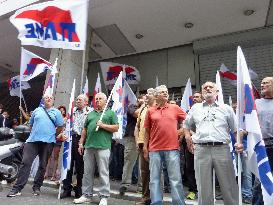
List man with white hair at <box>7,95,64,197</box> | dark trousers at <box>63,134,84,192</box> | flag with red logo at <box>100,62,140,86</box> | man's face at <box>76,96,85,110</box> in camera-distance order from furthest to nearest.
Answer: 1. flag with red logo at <box>100,62,140,86</box>
2. man's face at <box>76,96,85,110</box>
3. dark trousers at <box>63,134,84,192</box>
4. man with white hair at <box>7,95,64,197</box>

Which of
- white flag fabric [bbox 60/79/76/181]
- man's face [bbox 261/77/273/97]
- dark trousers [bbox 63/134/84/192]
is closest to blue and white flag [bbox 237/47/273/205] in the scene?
man's face [bbox 261/77/273/97]

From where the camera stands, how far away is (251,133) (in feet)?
12.1

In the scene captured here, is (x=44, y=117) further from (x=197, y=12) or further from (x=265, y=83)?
(x=197, y=12)

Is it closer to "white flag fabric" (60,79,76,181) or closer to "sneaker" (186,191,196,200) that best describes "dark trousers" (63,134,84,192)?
"white flag fabric" (60,79,76,181)

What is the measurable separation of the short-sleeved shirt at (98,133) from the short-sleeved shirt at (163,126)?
0.76 metres

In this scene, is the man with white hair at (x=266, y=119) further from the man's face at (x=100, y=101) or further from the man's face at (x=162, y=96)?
the man's face at (x=100, y=101)

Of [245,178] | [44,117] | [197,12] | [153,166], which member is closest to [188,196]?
[245,178]

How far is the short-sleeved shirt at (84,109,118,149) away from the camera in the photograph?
515 cm

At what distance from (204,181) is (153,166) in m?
0.84

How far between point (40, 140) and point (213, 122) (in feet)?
10.2

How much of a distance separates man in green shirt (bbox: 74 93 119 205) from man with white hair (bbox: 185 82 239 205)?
157 cm

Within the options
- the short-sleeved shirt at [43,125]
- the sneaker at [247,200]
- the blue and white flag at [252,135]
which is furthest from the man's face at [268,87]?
the short-sleeved shirt at [43,125]

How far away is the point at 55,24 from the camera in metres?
6.54

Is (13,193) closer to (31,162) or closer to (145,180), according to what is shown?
(31,162)
